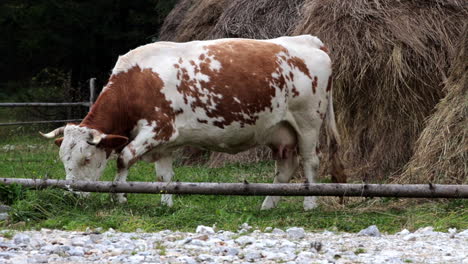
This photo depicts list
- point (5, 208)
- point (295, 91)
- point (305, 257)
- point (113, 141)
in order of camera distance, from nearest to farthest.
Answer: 1. point (305, 257)
2. point (5, 208)
3. point (113, 141)
4. point (295, 91)

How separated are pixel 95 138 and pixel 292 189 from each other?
1992 mm

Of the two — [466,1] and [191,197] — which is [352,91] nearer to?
[466,1]

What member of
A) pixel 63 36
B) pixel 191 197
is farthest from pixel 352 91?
pixel 63 36

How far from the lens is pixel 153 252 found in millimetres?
5031

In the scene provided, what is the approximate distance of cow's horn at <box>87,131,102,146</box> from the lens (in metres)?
7.53

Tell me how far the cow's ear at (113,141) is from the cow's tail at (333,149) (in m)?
2.31

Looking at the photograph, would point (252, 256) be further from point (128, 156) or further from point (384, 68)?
point (384, 68)

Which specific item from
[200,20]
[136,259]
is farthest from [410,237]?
[200,20]

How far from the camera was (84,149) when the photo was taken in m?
7.58

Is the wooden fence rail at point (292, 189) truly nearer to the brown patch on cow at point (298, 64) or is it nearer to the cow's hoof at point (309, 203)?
the cow's hoof at point (309, 203)

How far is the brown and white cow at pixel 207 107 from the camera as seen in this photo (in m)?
7.75

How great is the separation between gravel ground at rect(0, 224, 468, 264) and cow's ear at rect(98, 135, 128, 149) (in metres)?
1.77

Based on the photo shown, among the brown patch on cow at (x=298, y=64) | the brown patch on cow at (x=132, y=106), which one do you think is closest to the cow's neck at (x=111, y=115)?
the brown patch on cow at (x=132, y=106)

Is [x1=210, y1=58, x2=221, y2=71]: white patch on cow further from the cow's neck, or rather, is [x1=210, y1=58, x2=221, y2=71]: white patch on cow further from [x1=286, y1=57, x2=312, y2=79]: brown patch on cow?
the cow's neck
